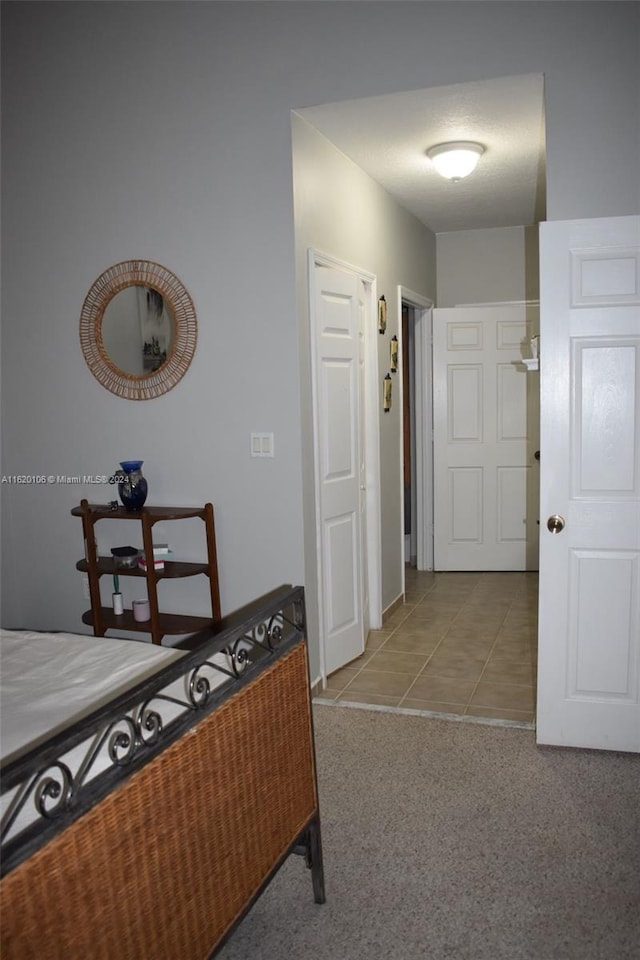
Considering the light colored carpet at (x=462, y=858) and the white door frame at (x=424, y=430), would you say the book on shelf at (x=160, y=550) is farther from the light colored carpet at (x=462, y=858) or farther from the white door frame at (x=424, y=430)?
the white door frame at (x=424, y=430)

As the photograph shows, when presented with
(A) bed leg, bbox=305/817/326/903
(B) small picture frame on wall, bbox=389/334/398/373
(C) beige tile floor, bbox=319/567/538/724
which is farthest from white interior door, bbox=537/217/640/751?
(B) small picture frame on wall, bbox=389/334/398/373

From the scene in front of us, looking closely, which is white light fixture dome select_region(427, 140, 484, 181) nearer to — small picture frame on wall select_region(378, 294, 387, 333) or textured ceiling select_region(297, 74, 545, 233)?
textured ceiling select_region(297, 74, 545, 233)

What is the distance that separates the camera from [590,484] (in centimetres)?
288

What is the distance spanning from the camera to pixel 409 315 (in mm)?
6020

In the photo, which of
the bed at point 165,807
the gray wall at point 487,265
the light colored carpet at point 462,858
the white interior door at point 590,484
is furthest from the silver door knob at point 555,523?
the gray wall at point 487,265

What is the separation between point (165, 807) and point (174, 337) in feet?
8.23

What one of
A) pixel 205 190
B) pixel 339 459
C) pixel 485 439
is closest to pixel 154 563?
pixel 339 459

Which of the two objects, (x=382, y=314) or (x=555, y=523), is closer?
(x=555, y=523)

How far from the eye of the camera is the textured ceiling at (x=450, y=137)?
10.5ft

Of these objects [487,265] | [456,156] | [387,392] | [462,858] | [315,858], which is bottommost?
[462,858]

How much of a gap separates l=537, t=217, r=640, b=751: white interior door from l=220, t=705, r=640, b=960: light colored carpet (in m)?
0.24

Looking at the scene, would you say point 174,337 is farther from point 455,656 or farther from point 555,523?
point 455,656

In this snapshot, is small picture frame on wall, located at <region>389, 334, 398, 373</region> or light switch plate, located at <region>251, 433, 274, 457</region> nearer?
light switch plate, located at <region>251, 433, 274, 457</region>

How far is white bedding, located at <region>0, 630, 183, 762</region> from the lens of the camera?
1.69m
